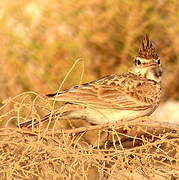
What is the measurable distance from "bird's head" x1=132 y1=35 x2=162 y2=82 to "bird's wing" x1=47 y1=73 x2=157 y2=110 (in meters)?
0.21

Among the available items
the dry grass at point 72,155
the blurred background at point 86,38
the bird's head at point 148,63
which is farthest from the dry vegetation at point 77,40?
the dry grass at point 72,155

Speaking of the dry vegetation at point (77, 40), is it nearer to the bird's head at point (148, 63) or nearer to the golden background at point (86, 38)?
the golden background at point (86, 38)

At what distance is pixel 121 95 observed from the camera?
7609 mm

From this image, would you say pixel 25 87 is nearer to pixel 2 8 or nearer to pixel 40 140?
pixel 2 8

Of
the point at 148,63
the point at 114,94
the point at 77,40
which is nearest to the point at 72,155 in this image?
the point at 114,94

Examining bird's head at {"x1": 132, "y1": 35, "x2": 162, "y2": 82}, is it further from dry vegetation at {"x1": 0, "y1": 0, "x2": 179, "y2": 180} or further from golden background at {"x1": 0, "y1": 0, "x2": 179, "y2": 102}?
golden background at {"x1": 0, "y1": 0, "x2": 179, "y2": 102}

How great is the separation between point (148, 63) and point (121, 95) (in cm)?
60

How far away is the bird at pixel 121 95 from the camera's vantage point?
6.99m

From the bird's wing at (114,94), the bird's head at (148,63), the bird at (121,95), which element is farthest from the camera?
the bird's head at (148,63)

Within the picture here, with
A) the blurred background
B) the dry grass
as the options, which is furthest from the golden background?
the dry grass

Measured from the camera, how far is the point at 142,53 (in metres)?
7.98

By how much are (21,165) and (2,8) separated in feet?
26.0

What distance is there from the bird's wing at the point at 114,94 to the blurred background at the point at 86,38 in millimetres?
4152

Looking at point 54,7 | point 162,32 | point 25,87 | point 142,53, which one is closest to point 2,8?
point 54,7
